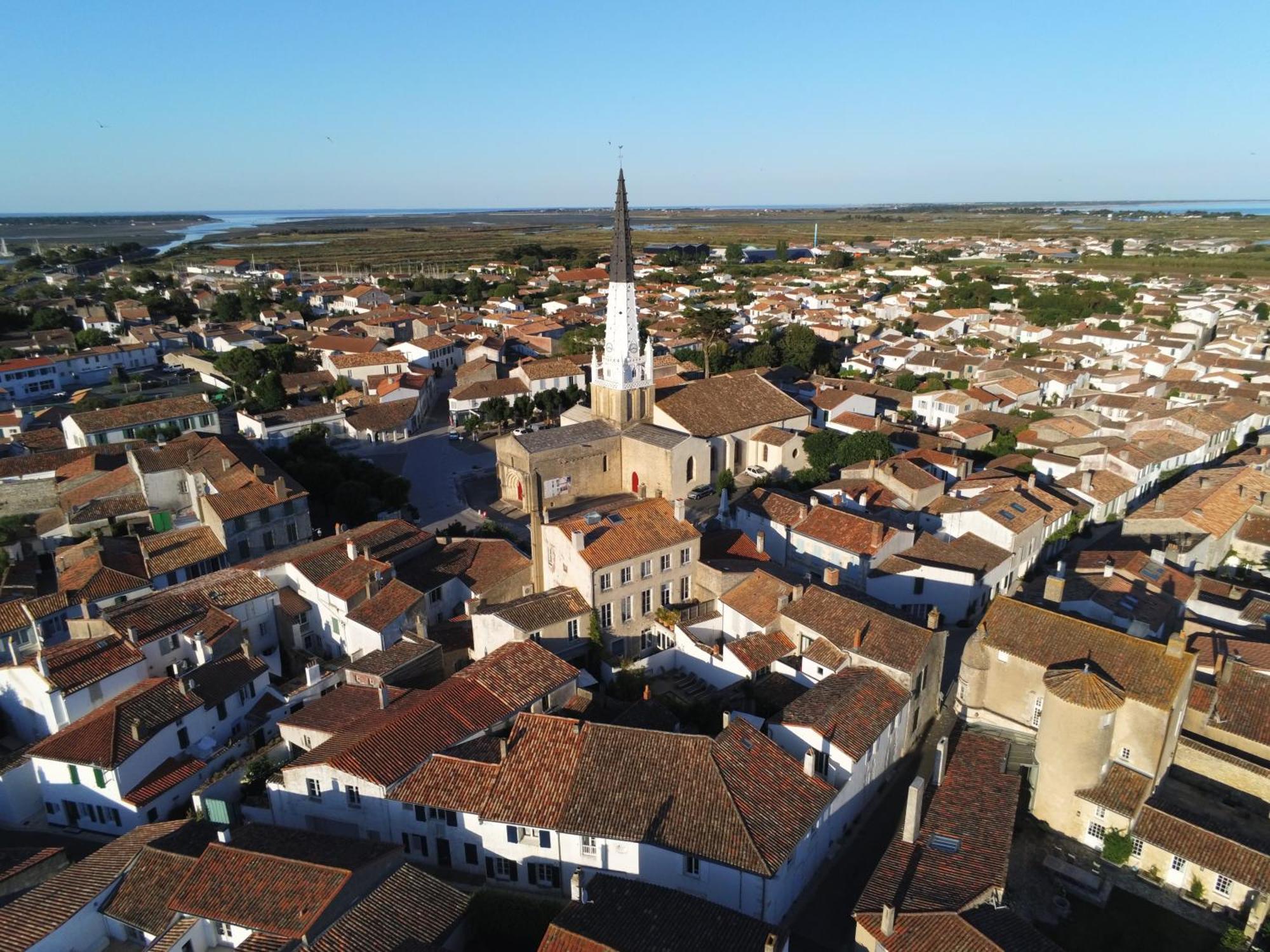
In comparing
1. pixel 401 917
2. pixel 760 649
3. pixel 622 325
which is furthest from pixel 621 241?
pixel 401 917

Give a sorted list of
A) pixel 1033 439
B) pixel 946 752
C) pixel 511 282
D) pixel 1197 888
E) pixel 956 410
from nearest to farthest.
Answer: pixel 1197 888
pixel 946 752
pixel 1033 439
pixel 956 410
pixel 511 282

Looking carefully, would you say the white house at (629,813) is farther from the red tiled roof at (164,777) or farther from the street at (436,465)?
the street at (436,465)

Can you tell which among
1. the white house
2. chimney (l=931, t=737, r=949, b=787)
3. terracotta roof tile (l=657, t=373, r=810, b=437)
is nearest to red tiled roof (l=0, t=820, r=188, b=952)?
the white house

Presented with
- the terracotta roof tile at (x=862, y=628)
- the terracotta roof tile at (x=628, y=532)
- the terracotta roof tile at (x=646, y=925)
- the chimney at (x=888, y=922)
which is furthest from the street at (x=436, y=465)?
Answer: the chimney at (x=888, y=922)

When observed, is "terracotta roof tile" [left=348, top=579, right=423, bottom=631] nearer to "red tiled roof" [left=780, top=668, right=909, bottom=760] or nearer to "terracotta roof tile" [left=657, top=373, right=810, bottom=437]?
"red tiled roof" [left=780, top=668, right=909, bottom=760]

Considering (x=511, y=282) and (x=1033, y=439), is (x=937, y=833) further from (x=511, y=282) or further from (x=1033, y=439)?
(x=511, y=282)

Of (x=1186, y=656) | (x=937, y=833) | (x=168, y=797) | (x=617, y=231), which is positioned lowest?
(x=168, y=797)

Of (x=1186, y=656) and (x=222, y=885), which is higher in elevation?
(x=1186, y=656)

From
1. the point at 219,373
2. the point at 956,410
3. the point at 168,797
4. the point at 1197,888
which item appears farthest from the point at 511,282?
the point at 1197,888
